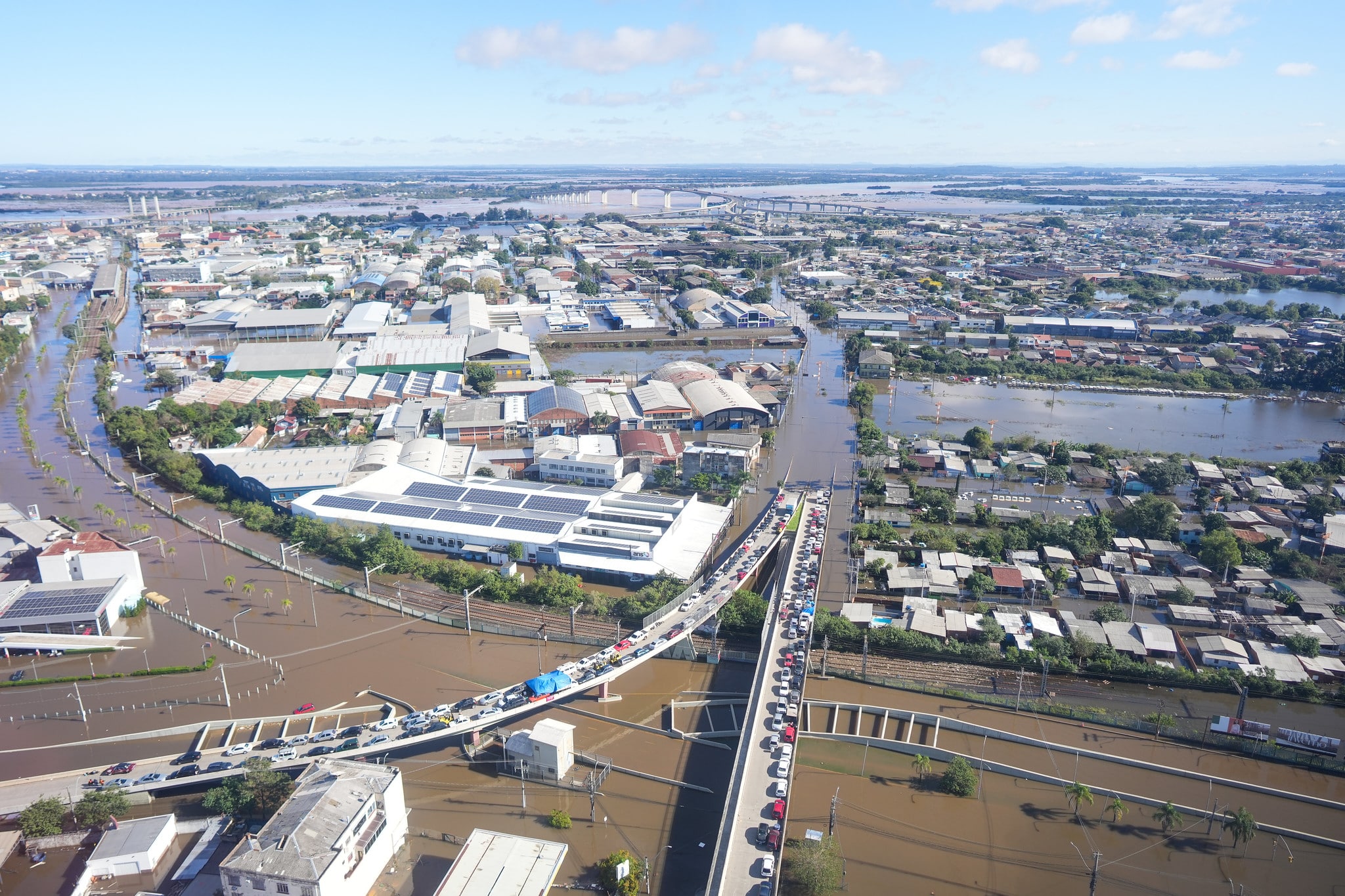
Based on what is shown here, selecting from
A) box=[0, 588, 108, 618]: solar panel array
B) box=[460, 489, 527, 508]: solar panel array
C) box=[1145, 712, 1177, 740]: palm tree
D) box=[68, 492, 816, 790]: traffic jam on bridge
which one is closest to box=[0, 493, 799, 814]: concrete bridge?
box=[68, 492, 816, 790]: traffic jam on bridge

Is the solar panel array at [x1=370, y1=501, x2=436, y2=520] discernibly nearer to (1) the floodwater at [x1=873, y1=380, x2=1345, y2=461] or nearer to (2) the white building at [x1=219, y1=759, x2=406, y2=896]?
(2) the white building at [x1=219, y1=759, x2=406, y2=896]

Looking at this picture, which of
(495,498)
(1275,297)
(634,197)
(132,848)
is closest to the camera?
(132,848)

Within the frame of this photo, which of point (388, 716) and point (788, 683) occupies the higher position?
point (788, 683)

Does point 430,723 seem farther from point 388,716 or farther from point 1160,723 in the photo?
point 1160,723

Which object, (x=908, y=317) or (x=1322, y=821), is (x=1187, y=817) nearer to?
(x=1322, y=821)

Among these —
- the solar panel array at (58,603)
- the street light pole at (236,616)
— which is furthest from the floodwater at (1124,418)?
the solar panel array at (58,603)

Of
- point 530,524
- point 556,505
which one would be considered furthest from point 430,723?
point 556,505

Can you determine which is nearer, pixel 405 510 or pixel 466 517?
pixel 466 517

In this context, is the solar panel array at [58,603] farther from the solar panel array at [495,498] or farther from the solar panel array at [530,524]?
the solar panel array at [530,524]
